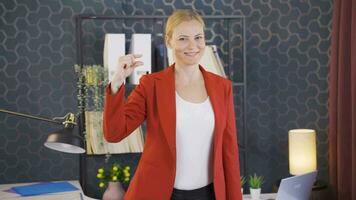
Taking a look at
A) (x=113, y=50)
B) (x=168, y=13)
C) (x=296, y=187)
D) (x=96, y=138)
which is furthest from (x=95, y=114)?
(x=296, y=187)

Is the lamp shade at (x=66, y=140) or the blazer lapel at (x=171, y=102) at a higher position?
the blazer lapel at (x=171, y=102)

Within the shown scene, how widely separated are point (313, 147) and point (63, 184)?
1573mm

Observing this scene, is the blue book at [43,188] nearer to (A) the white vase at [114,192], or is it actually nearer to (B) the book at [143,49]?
(A) the white vase at [114,192]

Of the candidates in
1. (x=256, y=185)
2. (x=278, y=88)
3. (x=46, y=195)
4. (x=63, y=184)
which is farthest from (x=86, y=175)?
(x=278, y=88)

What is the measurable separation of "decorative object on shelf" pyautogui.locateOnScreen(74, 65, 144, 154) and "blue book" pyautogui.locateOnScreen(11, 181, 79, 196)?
25cm

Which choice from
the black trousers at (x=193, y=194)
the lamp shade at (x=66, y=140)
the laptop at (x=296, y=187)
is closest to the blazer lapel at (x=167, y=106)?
the black trousers at (x=193, y=194)

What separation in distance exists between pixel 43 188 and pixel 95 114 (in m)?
0.53

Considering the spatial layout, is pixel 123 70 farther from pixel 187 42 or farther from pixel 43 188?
pixel 43 188

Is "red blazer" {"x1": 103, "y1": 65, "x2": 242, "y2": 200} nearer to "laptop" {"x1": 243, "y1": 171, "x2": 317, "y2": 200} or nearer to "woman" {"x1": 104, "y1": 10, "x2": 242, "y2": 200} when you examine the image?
"woman" {"x1": 104, "y1": 10, "x2": 242, "y2": 200}

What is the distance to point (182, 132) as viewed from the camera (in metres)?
1.88

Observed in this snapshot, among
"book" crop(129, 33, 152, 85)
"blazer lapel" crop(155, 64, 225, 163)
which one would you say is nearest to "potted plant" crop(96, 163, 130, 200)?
"book" crop(129, 33, 152, 85)

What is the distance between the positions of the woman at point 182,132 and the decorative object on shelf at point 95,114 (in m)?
1.23

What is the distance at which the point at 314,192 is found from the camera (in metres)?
3.25

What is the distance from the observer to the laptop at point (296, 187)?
2711mm
